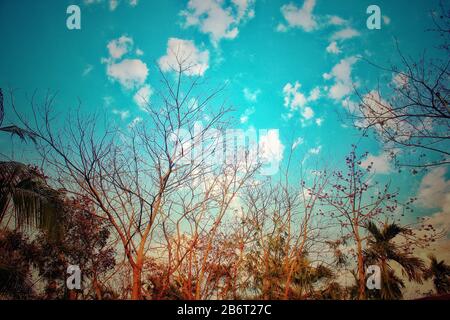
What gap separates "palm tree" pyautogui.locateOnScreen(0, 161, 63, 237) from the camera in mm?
4340

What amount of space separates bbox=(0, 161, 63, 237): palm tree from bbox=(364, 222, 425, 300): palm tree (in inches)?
472

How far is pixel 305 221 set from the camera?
10.5 m

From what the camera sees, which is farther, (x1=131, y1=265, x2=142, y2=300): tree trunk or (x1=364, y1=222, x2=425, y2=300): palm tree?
(x1=364, y1=222, x2=425, y2=300): palm tree

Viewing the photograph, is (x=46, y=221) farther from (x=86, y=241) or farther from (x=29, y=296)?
(x=86, y=241)

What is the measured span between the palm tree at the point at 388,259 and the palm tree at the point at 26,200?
39.4ft

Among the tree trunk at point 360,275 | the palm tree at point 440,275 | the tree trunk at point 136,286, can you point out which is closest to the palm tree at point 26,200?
the tree trunk at point 136,286

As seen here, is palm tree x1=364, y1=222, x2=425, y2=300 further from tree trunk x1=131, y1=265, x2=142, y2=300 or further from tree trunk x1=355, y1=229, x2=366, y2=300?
tree trunk x1=131, y1=265, x2=142, y2=300

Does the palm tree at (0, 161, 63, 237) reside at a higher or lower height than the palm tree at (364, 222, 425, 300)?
higher

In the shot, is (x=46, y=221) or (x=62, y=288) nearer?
(x=46, y=221)

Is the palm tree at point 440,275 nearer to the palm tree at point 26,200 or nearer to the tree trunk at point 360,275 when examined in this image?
the tree trunk at point 360,275

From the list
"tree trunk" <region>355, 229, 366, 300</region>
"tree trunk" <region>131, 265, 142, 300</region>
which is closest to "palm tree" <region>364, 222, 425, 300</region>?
"tree trunk" <region>355, 229, 366, 300</region>
